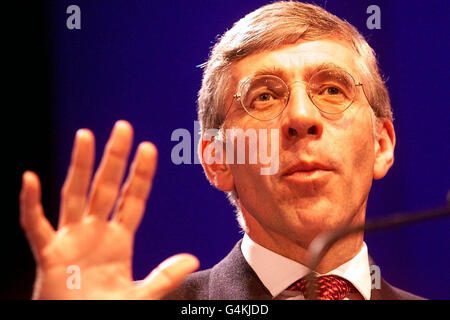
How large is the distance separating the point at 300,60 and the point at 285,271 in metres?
0.55

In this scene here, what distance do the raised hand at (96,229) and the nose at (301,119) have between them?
496 millimetres

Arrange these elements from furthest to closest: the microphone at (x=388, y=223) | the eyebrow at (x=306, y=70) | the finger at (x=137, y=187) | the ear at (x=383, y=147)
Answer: the ear at (x=383, y=147) < the eyebrow at (x=306, y=70) < the finger at (x=137, y=187) < the microphone at (x=388, y=223)

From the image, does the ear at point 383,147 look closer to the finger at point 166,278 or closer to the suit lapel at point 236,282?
the suit lapel at point 236,282

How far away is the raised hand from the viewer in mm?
1096

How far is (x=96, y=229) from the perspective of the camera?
→ 1.13m

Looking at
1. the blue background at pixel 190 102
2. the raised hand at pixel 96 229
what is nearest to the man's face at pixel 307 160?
the blue background at pixel 190 102

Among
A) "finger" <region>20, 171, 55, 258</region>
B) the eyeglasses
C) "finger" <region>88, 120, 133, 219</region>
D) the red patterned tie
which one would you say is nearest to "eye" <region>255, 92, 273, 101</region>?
the eyeglasses

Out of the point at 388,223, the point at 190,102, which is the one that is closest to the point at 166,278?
the point at 388,223

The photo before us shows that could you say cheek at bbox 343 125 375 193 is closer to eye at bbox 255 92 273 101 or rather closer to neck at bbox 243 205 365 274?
neck at bbox 243 205 365 274

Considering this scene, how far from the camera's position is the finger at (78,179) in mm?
1079

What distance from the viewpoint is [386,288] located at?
1666 mm
